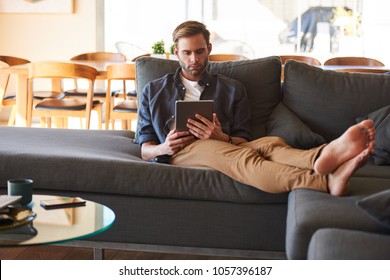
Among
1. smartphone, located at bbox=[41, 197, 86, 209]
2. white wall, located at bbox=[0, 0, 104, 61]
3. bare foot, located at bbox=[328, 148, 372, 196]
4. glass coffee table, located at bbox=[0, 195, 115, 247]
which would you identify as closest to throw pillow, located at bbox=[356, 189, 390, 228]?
bare foot, located at bbox=[328, 148, 372, 196]

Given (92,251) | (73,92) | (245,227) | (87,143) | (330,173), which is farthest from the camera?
(73,92)

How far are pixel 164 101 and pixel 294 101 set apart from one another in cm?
71

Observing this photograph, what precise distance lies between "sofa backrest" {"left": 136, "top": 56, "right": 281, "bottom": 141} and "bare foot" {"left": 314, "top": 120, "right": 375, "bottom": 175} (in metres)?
0.91

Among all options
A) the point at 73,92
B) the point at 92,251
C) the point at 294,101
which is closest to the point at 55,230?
the point at 92,251

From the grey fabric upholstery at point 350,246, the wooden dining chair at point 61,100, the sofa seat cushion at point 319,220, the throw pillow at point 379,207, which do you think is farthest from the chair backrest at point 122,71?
the grey fabric upholstery at point 350,246

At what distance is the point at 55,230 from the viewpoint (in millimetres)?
2170

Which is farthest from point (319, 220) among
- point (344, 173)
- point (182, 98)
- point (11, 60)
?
point (11, 60)

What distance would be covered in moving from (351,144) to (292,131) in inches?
29.6

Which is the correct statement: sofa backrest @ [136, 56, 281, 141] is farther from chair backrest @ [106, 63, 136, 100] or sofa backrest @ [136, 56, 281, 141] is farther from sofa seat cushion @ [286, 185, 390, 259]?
chair backrest @ [106, 63, 136, 100]

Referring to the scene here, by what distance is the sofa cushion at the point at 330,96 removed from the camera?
3566 millimetres

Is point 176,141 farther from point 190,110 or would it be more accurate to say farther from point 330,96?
point 330,96

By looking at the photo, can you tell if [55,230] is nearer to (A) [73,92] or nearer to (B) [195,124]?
(B) [195,124]

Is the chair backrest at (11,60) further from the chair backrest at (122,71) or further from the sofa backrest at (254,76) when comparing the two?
the sofa backrest at (254,76)

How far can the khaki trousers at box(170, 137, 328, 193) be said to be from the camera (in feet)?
9.11
